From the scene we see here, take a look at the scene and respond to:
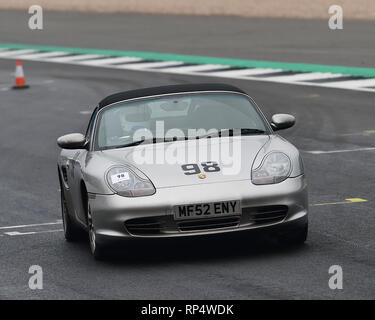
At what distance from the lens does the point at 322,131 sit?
1781cm

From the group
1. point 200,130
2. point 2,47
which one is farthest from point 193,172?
point 2,47

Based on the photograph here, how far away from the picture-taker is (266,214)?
9.08 meters

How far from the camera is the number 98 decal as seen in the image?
9.10 metres

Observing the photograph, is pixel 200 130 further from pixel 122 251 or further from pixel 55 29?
pixel 55 29

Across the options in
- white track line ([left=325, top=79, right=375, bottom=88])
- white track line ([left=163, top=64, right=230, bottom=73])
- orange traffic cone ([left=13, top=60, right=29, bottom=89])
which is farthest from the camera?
white track line ([left=163, top=64, right=230, bottom=73])

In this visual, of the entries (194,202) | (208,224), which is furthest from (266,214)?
(194,202)

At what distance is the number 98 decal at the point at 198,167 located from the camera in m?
9.10

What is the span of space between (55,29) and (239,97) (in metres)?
34.4

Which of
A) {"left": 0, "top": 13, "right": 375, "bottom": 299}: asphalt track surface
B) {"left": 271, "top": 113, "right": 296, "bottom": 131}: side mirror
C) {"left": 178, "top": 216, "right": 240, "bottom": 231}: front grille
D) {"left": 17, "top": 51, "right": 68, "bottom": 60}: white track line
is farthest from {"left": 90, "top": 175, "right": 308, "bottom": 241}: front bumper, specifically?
{"left": 17, "top": 51, "right": 68, "bottom": 60}: white track line

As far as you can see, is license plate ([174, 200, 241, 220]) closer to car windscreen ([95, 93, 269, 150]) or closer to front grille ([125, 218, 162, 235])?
front grille ([125, 218, 162, 235])

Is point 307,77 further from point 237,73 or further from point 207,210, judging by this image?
point 207,210

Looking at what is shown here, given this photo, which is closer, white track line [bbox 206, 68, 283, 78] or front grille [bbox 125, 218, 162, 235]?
front grille [bbox 125, 218, 162, 235]

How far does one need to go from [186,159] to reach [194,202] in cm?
53
